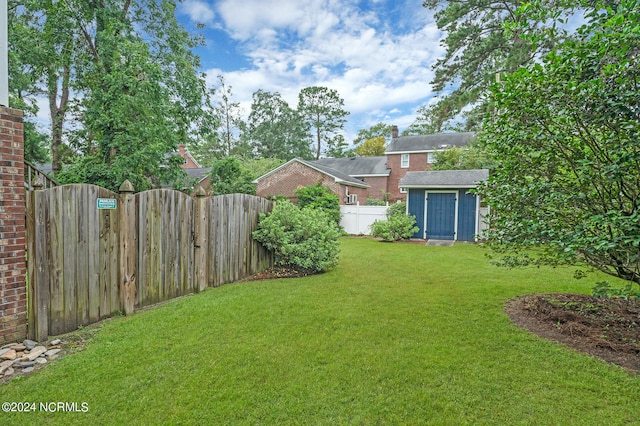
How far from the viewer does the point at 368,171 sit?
27.7 metres

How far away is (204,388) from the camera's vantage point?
99.7 inches

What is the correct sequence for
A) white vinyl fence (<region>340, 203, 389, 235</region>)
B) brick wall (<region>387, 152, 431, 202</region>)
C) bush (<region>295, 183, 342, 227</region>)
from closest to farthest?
1. white vinyl fence (<region>340, 203, 389, 235</region>)
2. bush (<region>295, 183, 342, 227</region>)
3. brick wall (<region>387, 152, 431, 202</region>)

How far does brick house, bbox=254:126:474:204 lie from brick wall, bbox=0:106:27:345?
633 inches

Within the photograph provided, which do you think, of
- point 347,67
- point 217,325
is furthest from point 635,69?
point 347,67

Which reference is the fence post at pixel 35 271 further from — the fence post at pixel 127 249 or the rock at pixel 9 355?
the fence post at pixel 127 249

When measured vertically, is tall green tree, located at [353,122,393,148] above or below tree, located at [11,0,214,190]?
above

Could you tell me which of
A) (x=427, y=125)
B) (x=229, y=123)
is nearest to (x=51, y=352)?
(x=229, y=123)

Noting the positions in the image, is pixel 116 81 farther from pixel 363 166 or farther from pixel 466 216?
pixel 363 166

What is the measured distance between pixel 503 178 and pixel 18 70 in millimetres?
15403

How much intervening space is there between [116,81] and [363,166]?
71.4 feet

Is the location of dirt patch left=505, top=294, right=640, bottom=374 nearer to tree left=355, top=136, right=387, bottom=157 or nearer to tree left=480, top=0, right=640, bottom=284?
Result: tree left=480, top=0, right=640, bottom=284

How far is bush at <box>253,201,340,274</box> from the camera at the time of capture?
6484mm

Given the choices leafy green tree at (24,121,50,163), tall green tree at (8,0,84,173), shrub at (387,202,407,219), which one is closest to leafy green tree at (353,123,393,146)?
shrub at (387,202,407,219)

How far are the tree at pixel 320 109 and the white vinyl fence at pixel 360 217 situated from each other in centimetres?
2626
